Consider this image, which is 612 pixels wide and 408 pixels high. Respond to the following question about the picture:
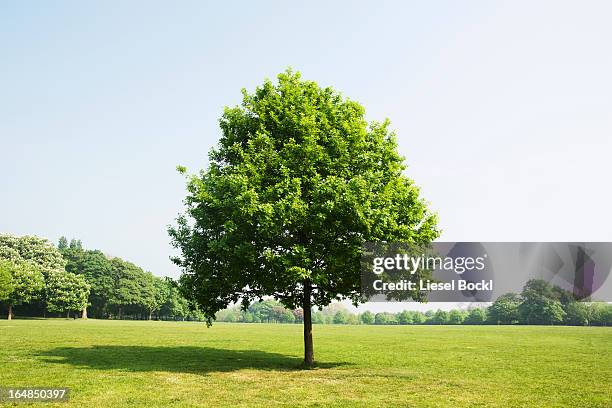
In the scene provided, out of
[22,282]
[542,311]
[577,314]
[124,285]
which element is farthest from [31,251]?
[577,314]

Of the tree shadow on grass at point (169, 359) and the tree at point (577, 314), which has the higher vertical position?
the tree shadow on grass at point (169, 359)

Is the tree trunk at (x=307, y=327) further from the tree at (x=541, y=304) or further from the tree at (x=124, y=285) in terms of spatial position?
the tree at (x=541, y=304)

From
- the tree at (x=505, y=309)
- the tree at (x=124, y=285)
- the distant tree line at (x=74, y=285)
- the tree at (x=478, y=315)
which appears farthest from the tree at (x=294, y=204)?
the tree at (x=478, y=315)

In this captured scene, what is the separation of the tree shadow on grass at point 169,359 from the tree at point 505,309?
14425 centimetres

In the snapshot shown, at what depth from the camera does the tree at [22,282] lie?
11356 cm

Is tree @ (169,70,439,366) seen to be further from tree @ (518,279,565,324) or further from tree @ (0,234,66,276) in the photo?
tree @ (518,279,565,324)

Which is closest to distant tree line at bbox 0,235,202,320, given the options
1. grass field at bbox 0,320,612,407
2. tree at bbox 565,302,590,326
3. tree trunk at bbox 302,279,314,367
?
grass field at bbox 0,320,612,407

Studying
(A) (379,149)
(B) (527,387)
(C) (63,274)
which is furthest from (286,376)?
(C) (63,274)

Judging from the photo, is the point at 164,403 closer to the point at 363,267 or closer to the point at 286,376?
the point at 286,376

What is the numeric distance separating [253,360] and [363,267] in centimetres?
1207

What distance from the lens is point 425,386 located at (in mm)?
25469

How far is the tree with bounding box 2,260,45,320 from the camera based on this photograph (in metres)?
114

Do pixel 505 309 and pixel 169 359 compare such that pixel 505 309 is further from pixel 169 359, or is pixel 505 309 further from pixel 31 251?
pixel 169 359

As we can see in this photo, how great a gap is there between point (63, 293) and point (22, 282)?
1078 centimetres
